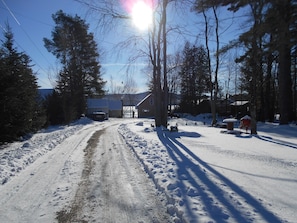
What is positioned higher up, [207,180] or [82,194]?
[207,180]

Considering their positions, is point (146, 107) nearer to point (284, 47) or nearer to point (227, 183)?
point (284, 47)

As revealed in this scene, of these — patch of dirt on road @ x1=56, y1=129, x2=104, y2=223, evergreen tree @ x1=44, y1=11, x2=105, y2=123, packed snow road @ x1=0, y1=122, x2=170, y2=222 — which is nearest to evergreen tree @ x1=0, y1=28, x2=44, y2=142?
packed snow road @ x1=0, y1=122, x2=170, y2=222

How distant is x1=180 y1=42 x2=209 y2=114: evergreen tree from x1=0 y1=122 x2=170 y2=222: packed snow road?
39919 mm

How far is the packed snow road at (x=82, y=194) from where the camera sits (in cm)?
427

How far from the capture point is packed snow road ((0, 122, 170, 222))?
427cm

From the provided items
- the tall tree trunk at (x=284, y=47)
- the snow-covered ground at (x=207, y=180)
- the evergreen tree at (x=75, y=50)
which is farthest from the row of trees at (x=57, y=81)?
the tall tree trunk at (x=284, y=47)

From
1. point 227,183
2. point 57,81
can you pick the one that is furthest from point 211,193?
point 57,81

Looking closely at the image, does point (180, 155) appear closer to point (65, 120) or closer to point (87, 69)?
point (65, 120)

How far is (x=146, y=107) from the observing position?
61656 millimetres

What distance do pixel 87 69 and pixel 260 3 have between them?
110ft

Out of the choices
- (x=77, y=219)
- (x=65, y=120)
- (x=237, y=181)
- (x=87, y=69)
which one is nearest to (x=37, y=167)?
(x=77, y=219)

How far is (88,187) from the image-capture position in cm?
570

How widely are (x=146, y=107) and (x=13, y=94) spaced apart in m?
48.9

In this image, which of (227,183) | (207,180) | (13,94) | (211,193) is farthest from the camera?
(13,94)
